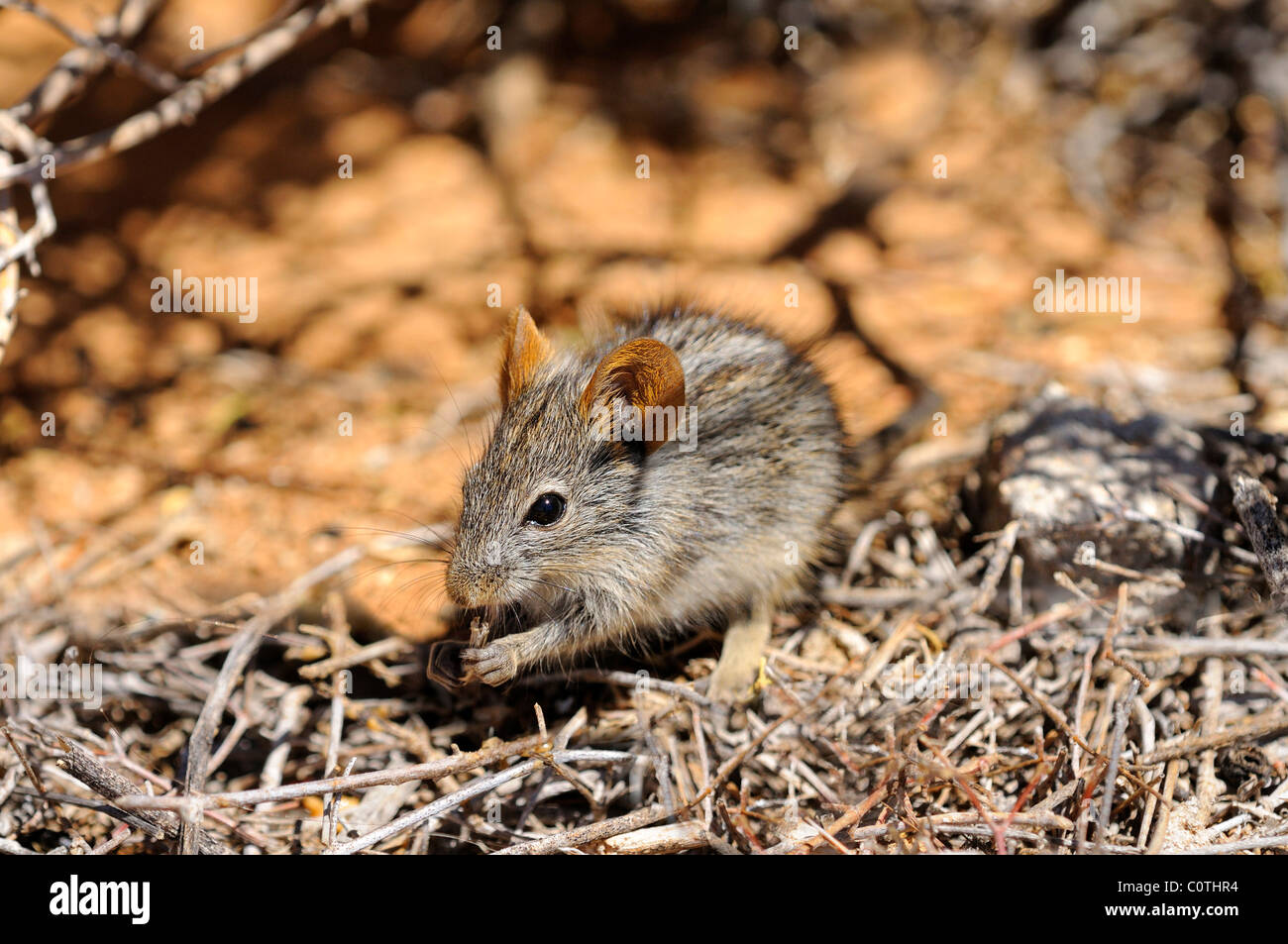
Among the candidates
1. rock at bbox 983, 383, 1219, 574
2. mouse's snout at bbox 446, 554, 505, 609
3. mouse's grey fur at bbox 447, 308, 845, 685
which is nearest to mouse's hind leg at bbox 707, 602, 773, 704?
mouse's grey fur at bbox 447, 308, 845, 685

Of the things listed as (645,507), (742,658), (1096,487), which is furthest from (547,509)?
(1096,487)

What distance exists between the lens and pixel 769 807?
3410 millimetres

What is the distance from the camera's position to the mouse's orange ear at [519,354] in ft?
12.2

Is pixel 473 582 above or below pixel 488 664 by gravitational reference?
above

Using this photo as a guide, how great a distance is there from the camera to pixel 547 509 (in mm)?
3480

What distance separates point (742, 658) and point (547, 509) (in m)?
1.05

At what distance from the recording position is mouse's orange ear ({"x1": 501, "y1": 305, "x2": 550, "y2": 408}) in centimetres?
372

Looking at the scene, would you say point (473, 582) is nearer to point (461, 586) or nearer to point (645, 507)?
point (461, 586)

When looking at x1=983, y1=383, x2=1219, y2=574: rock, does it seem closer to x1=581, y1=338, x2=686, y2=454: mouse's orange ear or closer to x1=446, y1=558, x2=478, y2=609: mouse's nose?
x1=581, y1=338, x2=686, y2=454: mouse's orange ear

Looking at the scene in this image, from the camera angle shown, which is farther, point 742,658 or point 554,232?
point 554,232

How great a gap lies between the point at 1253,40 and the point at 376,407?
627 centimetres

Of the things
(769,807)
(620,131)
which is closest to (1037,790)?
(769,807)

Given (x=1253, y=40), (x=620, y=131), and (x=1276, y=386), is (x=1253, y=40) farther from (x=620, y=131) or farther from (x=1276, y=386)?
(x=620, y=131)

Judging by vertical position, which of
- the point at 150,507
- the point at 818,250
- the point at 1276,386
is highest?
the point at 818,250
